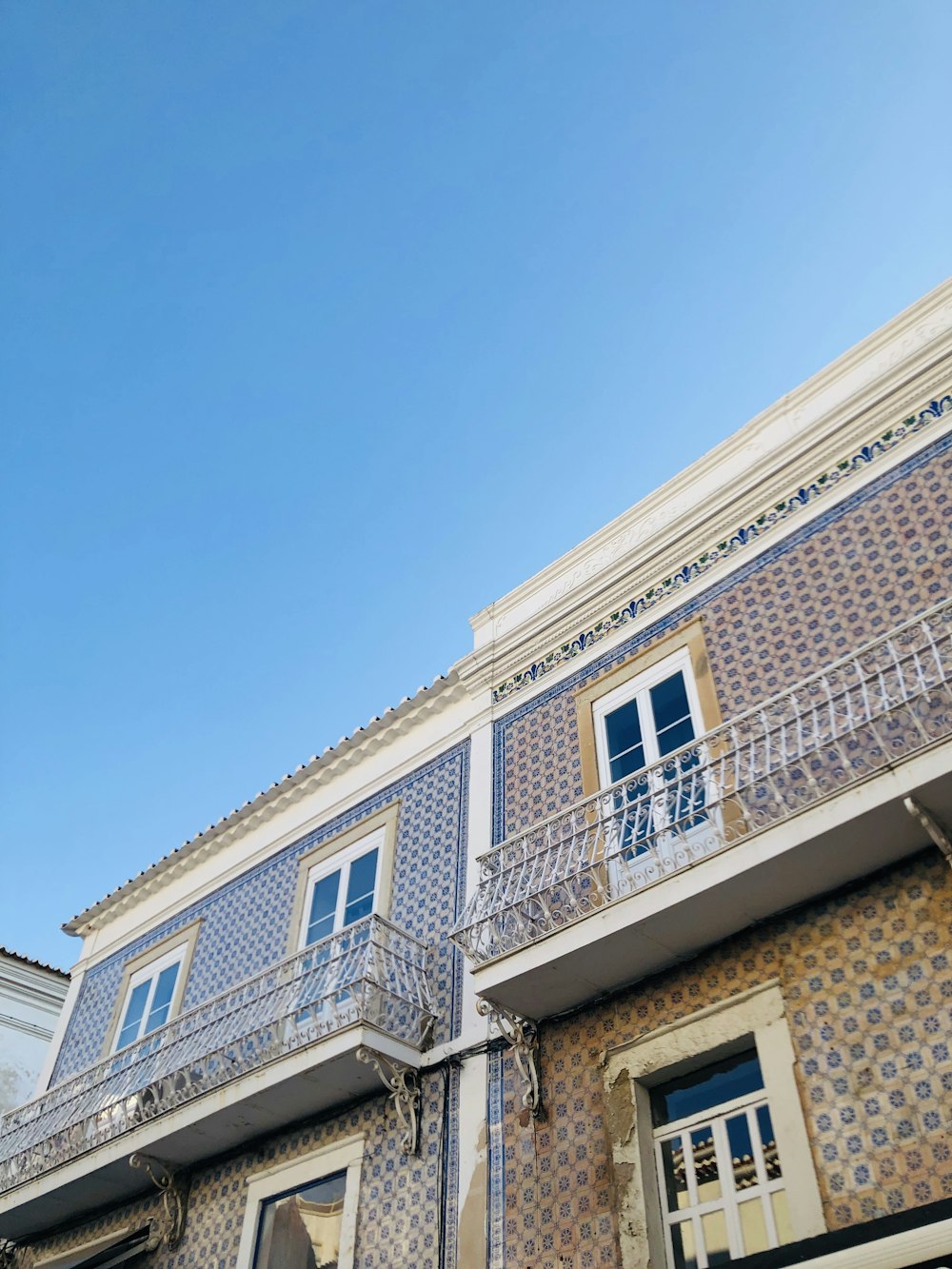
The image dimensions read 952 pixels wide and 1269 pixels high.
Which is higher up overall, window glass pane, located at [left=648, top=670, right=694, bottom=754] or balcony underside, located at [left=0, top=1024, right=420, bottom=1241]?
window glass pane, located at [left=648, top=670, right=694, bottom=754]

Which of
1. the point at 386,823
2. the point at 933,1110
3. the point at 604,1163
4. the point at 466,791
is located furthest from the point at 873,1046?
the point at 386,823

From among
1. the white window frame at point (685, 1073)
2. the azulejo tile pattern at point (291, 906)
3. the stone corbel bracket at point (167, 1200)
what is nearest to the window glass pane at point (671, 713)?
the azulejo tile pattern at point (291, 906)

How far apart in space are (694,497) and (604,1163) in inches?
189

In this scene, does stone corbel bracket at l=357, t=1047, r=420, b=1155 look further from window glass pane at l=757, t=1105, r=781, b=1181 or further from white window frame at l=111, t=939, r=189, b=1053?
white window frame at l=111, t=939, r=189, b=1053

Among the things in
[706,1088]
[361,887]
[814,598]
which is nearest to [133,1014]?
[361,887]

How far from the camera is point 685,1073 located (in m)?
6.22

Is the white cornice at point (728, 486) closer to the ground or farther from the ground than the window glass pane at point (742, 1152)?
farther from the ground

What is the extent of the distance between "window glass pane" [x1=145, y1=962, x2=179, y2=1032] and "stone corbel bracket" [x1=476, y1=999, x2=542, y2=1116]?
4559 millimetres

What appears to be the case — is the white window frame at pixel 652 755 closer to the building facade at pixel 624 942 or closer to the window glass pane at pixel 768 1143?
Result: the building facade at pixel 624 942

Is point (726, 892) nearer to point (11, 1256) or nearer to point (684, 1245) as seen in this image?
point (684, 1245)

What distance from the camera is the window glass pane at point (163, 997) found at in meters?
10.4

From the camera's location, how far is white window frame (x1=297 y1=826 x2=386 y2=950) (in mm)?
9211

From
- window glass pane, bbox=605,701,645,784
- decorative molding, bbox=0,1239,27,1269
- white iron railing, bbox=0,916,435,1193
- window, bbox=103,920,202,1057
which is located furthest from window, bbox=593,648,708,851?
decorative molding, bbox=0,1239,27,1269

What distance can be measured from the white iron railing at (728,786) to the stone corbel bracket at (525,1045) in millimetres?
425
